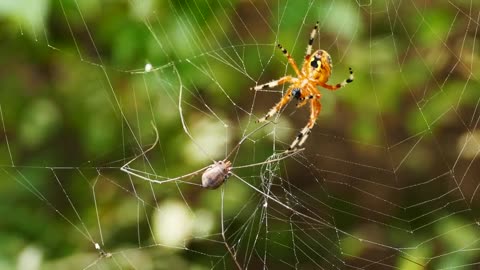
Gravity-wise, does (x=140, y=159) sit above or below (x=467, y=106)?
below

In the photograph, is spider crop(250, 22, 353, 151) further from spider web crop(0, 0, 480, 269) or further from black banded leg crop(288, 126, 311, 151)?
spider web crop(0, 0, 480, 269)

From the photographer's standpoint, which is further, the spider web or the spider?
the spider web

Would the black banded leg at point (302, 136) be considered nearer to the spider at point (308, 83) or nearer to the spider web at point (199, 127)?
the spider at point (308, 83)

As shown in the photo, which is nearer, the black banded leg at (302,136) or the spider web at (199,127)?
the black banded leg at (302,136)

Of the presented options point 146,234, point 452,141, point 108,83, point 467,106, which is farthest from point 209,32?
point 452,141

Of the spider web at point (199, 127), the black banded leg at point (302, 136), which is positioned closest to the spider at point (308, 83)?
the black banded leg at point (302, 136)

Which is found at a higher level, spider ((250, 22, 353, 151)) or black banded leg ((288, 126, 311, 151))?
spider ((250, 22, 353, 151))

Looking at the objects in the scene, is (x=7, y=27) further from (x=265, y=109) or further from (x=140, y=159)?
(x=265, y=109)

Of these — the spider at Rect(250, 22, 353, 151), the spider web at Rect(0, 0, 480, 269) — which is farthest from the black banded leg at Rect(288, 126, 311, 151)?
the spider web at Rect(0, 0, 480, 269)
